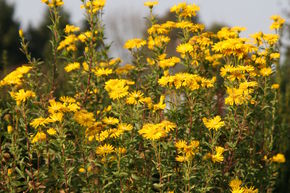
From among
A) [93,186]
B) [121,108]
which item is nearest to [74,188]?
[93,186]

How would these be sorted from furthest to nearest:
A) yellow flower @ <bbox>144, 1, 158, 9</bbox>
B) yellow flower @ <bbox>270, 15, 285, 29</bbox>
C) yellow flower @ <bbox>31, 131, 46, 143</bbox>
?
yellow flower @ <bbox>270, 15, 285, 29</bbox> → yellow flower @ <bbox>144, 1, 158, 9</bbox> → yellow flower @ <bbox>31, 131, 46, 143</bbox>

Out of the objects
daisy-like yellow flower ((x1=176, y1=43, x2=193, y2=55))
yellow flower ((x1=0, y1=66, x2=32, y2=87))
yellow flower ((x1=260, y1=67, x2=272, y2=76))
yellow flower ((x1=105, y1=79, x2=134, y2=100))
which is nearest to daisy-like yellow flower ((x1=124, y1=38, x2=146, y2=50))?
daisy-like yellow flower ((x1=176, y1=43, x2=193, y2=55))

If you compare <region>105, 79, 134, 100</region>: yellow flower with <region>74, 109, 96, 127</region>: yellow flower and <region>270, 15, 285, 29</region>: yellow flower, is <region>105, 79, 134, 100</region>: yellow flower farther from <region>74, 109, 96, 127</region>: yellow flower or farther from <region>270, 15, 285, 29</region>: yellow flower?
<region>270, 15, 285, 29</region>: yellow flower

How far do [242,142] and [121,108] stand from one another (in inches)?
48.8

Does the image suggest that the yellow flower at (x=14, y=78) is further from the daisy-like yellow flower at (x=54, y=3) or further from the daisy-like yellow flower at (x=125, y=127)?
the daisy-like yellow flower at (x=125, y=127)

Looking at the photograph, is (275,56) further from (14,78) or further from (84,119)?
(14,78)

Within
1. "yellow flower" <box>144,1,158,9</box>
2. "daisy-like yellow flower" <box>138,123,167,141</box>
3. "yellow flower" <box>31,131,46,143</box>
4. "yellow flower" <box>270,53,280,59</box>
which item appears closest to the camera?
"daisy-like yellow flower" <box>138,123,167,141</box>

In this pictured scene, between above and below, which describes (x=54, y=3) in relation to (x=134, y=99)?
above

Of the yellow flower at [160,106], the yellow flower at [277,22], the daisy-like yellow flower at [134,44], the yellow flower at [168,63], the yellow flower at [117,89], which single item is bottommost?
the yellow flower at [160,106]

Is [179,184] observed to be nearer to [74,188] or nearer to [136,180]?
[136,180]

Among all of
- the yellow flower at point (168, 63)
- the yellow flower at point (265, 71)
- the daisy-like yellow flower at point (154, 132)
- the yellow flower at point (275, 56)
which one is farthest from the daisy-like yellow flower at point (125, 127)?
the yellow flower at point (275, 56)

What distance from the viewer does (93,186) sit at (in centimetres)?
307

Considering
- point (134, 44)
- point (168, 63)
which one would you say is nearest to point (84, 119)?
point (168, 63)

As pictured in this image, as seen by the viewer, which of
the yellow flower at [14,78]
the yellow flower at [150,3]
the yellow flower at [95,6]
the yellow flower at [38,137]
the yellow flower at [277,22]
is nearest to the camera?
the yellow flower at [38,137]
